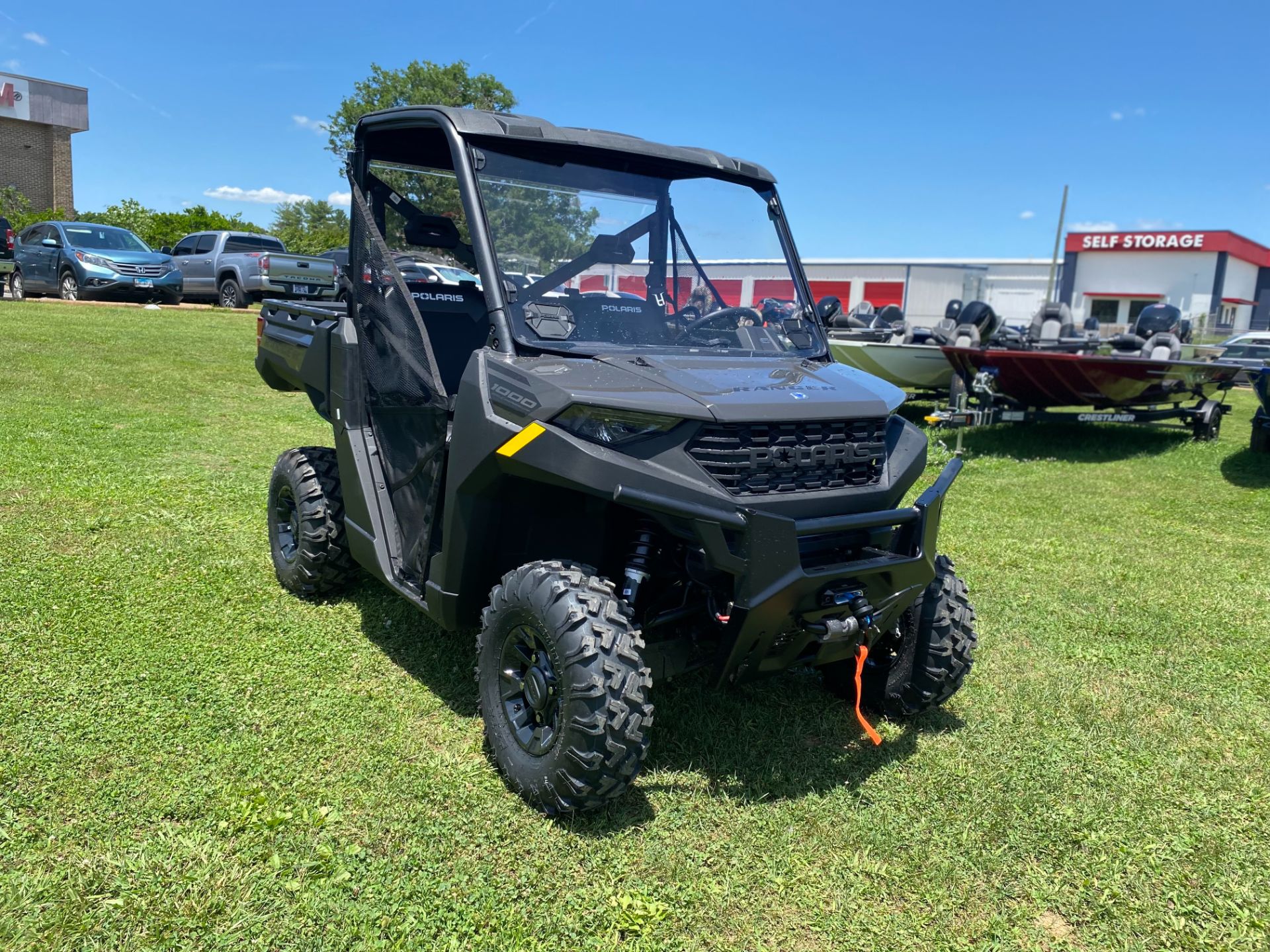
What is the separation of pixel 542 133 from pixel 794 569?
183cm

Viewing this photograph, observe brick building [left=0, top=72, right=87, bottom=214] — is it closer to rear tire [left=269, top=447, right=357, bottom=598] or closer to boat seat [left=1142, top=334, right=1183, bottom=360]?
boat seat [left=1142, top=334, right=1183, bottom=360]

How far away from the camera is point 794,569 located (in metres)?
2.91

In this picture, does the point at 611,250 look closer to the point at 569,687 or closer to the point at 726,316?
the point at 726,316

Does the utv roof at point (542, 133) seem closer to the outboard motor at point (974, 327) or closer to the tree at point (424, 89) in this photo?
the outboard motor at point (974, 327)

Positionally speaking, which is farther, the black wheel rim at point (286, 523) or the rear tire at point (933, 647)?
the black wheel rim at point (286, 523)

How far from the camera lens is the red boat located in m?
9.76

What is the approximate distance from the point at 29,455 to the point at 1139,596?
7567mm

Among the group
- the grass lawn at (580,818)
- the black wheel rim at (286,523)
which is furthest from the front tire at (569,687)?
the black wheel rim at (286,523)

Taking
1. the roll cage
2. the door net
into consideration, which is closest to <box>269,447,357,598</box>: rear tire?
the door net

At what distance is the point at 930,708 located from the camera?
3.88 meters

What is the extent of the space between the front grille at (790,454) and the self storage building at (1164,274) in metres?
45.1

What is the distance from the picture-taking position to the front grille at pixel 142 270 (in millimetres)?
17281

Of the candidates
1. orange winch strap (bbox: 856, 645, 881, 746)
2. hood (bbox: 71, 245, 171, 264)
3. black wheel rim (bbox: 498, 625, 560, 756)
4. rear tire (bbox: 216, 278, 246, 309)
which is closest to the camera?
black wheel rim (bbox: 498, 625, 560, 756)

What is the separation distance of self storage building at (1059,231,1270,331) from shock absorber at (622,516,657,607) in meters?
45.5
